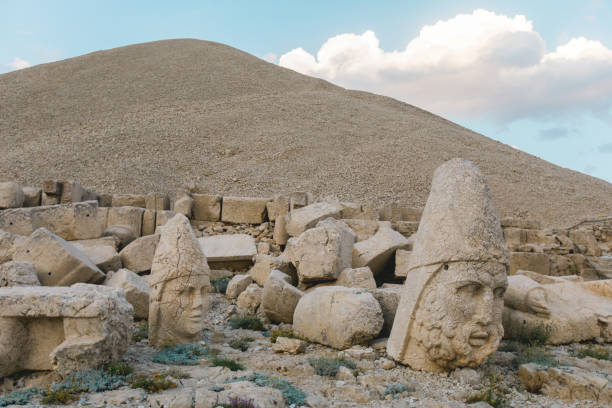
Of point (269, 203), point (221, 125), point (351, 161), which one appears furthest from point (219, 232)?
point (221, 125)

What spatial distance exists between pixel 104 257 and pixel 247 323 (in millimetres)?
2989

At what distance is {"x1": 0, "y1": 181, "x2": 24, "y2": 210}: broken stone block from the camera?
10289mm

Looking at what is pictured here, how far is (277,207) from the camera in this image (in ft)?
38.2

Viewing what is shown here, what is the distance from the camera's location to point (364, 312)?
17.7ft

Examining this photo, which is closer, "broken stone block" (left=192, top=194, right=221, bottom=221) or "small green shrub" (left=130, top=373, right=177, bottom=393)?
"small green shrub" (left=130, top=373, right=177, bottom=393)

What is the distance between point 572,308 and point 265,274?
187 inches

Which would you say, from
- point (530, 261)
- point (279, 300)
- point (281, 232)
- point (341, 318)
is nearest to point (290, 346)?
point (341, 318)

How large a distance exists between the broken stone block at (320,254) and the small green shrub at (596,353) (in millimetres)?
3317

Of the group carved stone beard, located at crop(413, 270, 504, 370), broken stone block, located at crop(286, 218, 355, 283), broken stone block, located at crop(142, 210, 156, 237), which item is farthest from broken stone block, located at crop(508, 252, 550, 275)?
broken stone block, located at crop(142, 210, 156, 237)

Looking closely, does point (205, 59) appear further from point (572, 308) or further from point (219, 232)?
point (572, 308)

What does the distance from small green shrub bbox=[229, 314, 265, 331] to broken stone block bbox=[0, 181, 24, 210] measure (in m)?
6.41

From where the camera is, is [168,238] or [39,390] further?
[168,238]

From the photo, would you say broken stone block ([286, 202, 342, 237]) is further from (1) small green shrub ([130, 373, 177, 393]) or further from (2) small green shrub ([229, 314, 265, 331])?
(1) small green shrub ([130, 373, 177, 393])

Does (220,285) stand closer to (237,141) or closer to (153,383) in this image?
(153,383)
